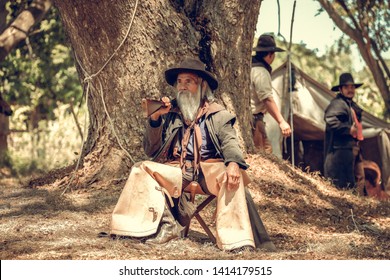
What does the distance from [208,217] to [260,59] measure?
319 cm

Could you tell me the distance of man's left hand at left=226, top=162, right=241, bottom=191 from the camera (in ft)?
21.9

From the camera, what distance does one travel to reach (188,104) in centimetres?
705

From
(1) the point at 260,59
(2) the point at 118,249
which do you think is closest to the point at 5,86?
(1) the point at 260,59

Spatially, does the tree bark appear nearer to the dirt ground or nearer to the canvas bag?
the dirt ground

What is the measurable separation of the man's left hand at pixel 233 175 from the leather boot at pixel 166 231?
1.87ft

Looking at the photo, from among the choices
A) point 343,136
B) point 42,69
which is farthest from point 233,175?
point 42,69

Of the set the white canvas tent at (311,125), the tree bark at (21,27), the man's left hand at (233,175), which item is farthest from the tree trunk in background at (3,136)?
the man's left hand at (233,175)

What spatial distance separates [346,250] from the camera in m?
7.33

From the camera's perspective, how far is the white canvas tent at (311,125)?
13.4 m

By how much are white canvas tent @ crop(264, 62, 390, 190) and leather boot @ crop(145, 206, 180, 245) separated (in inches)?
249

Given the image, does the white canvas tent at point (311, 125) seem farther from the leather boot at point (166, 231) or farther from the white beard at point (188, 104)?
the leather boot at point (166, 231)

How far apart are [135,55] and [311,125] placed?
5.06 m

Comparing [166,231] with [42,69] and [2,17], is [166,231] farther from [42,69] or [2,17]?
[42,69]

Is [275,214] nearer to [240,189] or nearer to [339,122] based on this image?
[240,189]
